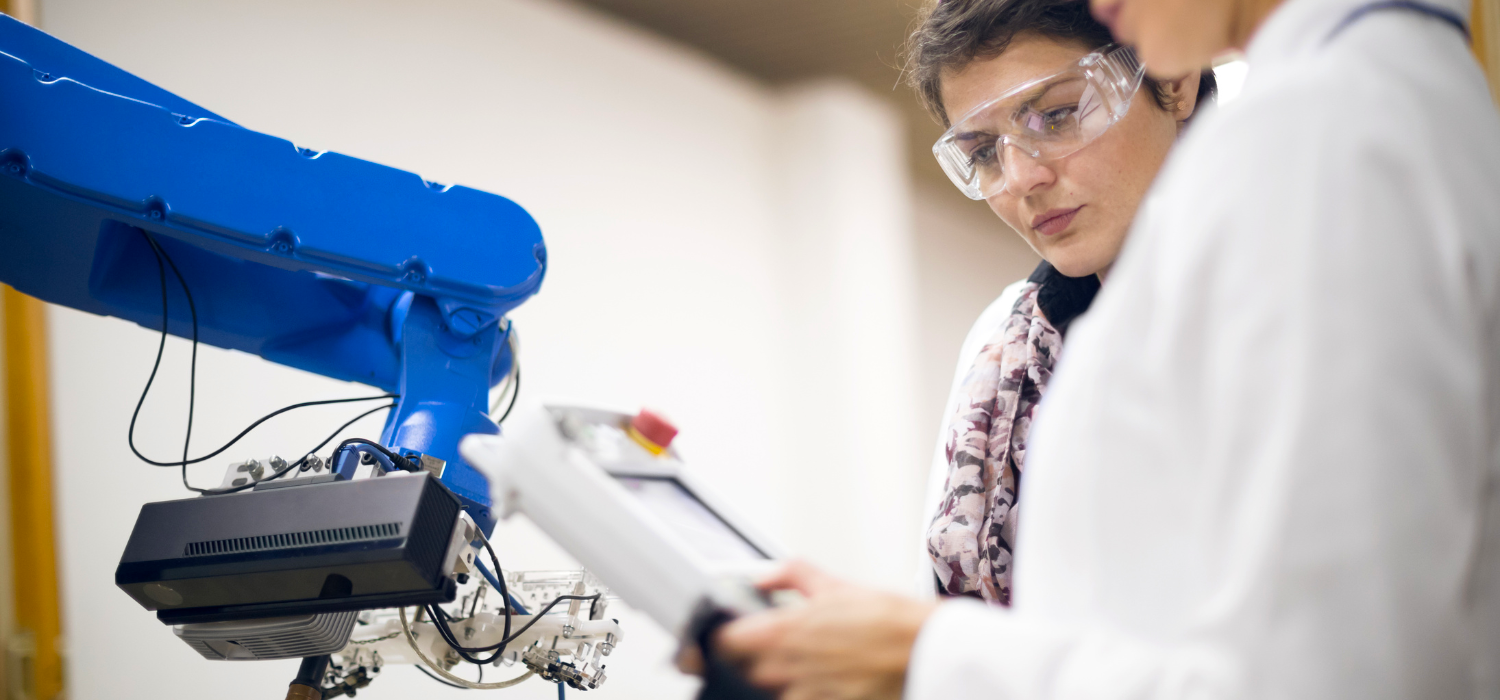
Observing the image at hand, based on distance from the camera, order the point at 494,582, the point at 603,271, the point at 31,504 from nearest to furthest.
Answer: the point at 494,582 < the point at 31,504 < the point at 603,271

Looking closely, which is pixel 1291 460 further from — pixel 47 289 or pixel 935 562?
pixel 47 289

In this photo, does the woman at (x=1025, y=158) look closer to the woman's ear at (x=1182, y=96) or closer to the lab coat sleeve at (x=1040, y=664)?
the woman's ear at (x=1182, y=96)

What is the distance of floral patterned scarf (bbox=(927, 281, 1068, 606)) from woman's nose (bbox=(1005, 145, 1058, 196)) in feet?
0.73

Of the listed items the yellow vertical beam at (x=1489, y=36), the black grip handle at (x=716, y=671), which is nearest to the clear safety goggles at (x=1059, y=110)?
the black grip handle at (x=716, y=671)

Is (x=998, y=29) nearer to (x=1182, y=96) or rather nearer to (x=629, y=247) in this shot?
(x=1182, y=96)

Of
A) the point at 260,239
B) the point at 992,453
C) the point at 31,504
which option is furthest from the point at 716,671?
the point at 31,504

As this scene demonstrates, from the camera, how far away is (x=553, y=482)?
60 cm

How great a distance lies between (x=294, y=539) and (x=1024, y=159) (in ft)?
2.85

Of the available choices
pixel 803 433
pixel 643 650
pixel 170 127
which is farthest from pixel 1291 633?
pixel 803 433

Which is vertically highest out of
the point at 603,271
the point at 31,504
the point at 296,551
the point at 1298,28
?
the point at 1298,28

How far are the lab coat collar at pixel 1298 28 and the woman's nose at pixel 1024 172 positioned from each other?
0.60m

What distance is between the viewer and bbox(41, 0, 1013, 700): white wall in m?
1.83

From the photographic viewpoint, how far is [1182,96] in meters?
1.21

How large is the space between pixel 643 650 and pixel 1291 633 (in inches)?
53.1
